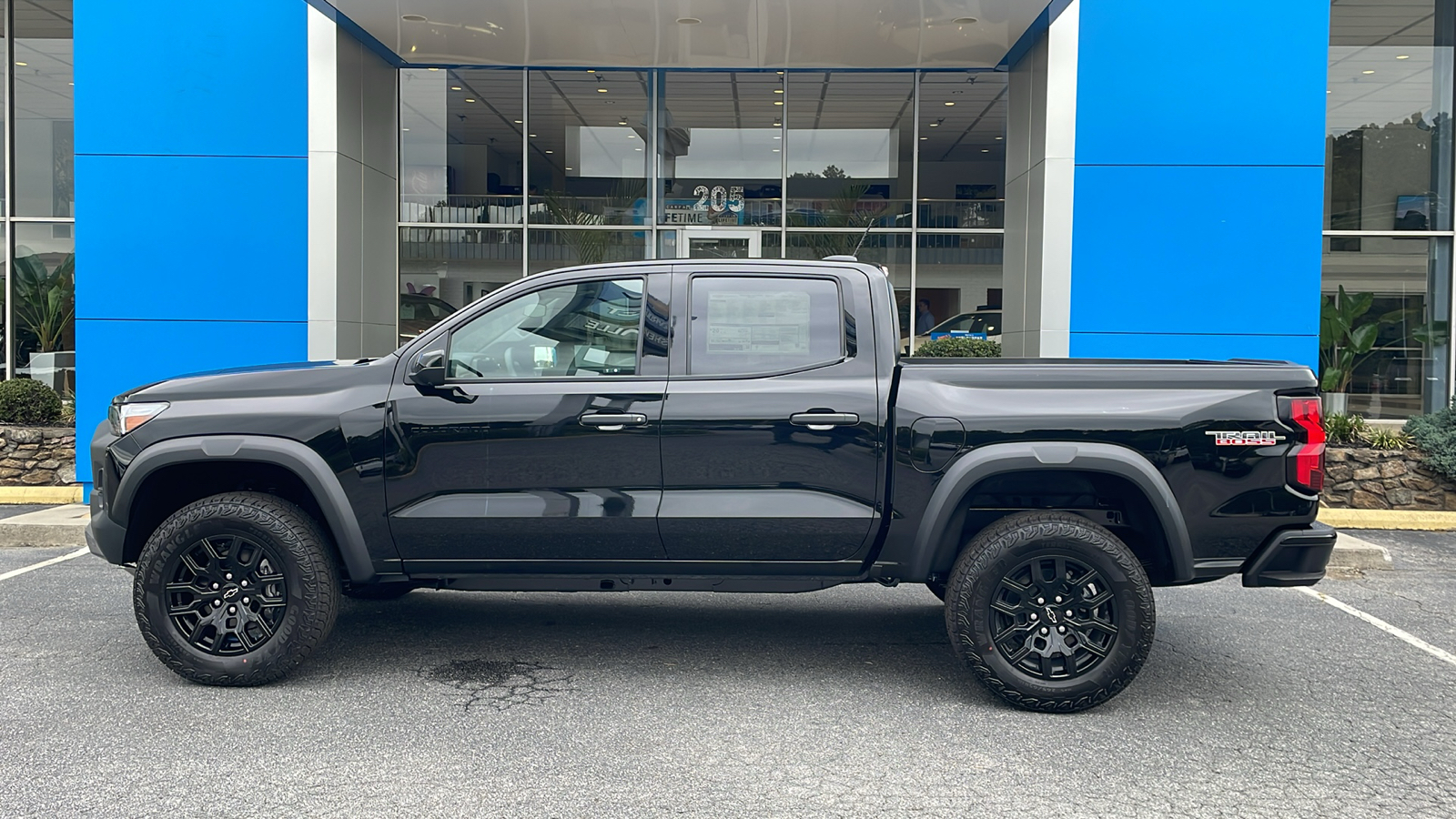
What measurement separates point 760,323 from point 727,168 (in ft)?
30.5

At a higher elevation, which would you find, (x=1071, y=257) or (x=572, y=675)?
(x=1071, y=257)

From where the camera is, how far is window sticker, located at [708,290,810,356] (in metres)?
5.13

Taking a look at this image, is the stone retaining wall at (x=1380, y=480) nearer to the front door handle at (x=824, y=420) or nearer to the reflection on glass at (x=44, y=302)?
the front door handle at (x=824, y=420)

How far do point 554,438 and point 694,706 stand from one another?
4.29ft

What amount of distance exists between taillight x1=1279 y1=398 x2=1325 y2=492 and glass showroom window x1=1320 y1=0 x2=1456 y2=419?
7872mm

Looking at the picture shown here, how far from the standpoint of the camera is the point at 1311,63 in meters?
10.5

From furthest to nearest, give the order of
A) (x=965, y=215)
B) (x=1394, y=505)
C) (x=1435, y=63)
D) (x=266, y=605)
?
(x=965, y=215) < (x=1435, y=63) < (x=1394, y=505) < (x=266, y=605)

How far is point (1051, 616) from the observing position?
4801 millimetres

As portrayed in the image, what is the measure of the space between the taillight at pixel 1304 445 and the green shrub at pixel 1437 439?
6.33m

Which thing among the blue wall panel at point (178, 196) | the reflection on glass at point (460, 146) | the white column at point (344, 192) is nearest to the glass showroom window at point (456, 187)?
the reflection on glass at point (460, 146)

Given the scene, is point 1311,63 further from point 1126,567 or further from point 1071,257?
point 1126,567

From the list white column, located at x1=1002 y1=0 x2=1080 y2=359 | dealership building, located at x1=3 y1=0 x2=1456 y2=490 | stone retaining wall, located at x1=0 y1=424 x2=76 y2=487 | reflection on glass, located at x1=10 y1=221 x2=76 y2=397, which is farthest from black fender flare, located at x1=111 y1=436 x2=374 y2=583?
reflection on glass, located at x1=10 y1=221 x2=76 y2=397

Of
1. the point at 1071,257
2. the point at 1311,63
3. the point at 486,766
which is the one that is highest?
the point at 1311,63

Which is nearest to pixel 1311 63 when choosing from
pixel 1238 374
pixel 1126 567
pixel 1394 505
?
pixel 1394 505
